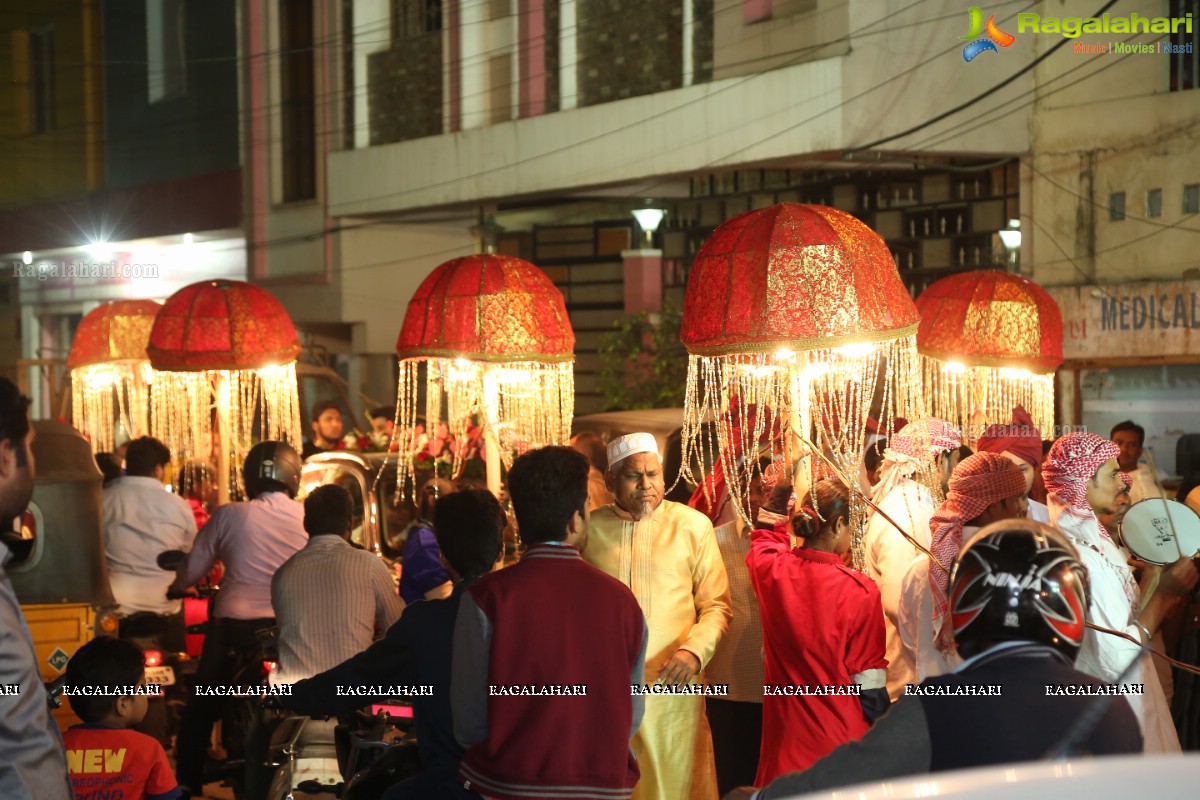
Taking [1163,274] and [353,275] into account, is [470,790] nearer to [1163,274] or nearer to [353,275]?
[1163,274]

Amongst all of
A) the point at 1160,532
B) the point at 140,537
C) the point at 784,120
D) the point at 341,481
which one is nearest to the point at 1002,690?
the point at 1160,532

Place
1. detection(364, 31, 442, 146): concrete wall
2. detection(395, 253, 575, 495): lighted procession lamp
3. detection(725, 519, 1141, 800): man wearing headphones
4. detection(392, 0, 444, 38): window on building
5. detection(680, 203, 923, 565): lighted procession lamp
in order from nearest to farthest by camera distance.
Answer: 1. detection(725, 519, 1141, 800): man wearing headphones
2. detection(680, 203, 923, 565): lighted procession lamp
3. detection(395, 253, 575, 495): lighted procession lamp
4. detection(364, 31, 442, 146): concrete wall
5. detection(392, 0, 444, 38): window on building

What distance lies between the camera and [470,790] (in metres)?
3.69

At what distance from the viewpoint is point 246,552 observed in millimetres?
6684

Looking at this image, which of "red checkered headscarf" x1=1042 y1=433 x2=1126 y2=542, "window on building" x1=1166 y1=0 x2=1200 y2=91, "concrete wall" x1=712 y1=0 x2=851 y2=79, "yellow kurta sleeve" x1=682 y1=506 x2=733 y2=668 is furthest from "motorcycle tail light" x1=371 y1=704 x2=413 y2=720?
"window on building" x1=1166 y1=0 x2=1200 y2=91

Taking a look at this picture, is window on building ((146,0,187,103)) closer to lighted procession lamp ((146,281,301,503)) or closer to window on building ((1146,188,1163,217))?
lighted procession lamp ((146,281,301,503))

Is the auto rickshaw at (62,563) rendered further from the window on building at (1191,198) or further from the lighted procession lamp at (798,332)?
the window on building at (1191,198)

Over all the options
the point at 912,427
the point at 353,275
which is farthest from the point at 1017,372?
the point at 353,275

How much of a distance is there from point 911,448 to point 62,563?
13.3ft

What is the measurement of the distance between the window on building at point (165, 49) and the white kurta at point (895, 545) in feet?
58.4

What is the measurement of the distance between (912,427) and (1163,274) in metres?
8.05

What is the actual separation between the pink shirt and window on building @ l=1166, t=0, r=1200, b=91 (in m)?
9.40

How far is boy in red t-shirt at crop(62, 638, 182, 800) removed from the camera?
4113 millimetres

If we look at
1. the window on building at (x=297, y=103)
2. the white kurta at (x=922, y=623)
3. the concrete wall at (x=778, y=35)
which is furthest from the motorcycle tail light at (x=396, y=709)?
the window on building at (x=297, y=103)
